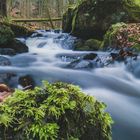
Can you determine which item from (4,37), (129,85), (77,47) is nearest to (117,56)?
(129,85)

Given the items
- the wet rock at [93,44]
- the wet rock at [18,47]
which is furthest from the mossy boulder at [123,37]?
the wet rock at [18,47]

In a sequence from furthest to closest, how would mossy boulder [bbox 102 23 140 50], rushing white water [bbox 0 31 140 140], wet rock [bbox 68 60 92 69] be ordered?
mossy boulder [bbox 102 23 140 50] < wet rock [bbox 68 60 92 69] < rushing white water [bbox 0 31 140 140]

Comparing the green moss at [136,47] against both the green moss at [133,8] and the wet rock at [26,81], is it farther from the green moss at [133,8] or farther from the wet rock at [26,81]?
the green moss at [133,8]

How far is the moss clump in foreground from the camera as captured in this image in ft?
7.03

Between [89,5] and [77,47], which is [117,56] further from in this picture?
[89,5]

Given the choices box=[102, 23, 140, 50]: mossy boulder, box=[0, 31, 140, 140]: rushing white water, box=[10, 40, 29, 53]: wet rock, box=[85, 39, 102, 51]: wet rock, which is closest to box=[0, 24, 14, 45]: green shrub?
box=[10, 40, 29, 53]: wet rock

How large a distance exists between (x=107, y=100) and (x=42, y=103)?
348cm

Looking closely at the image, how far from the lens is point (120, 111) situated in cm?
512

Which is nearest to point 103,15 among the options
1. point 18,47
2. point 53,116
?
point 18,47

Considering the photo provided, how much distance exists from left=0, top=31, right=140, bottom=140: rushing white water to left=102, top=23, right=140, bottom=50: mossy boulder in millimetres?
1063

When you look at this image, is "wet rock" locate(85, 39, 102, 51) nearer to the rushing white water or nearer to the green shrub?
the rushing white water

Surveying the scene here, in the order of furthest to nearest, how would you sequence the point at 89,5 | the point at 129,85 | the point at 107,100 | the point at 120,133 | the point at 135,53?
the point at 89,5 < the point at 135,53 < the point at 129,85 < the point at 107,100 < the point at 120,133

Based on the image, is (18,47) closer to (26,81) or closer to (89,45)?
(89,45)

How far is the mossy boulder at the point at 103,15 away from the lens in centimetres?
1254
